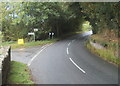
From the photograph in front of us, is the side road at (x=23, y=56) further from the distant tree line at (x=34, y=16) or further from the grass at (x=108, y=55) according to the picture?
the distant tree line at (x=34, y=16)

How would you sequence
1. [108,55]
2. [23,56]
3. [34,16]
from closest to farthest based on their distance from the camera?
[108,55]
[23,56]
[34,16]

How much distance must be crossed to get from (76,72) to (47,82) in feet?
8.78

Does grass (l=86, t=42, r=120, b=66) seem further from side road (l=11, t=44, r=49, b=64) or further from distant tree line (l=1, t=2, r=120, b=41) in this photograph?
distant tree line (l=1, t=2, r=120, b=41)

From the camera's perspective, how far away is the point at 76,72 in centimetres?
1228

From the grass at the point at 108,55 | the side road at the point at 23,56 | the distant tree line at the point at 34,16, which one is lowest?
the side road at the point at 23,56

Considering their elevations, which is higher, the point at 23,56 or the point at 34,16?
the point at 34,16

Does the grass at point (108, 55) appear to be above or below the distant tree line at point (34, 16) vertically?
below

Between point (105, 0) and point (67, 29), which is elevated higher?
point (105, 0)

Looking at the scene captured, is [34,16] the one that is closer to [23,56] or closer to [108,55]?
[23,56]

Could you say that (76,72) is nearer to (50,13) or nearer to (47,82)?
(47,82)

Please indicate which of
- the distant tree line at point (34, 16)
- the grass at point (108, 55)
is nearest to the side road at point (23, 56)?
the grass at point (108, 55)

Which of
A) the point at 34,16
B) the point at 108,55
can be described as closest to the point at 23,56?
the point at 108,55

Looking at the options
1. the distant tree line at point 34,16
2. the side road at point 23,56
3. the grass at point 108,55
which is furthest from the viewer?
the distant tree line at point 34,16

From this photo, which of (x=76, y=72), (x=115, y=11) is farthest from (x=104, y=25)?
(x=76, y=72)
